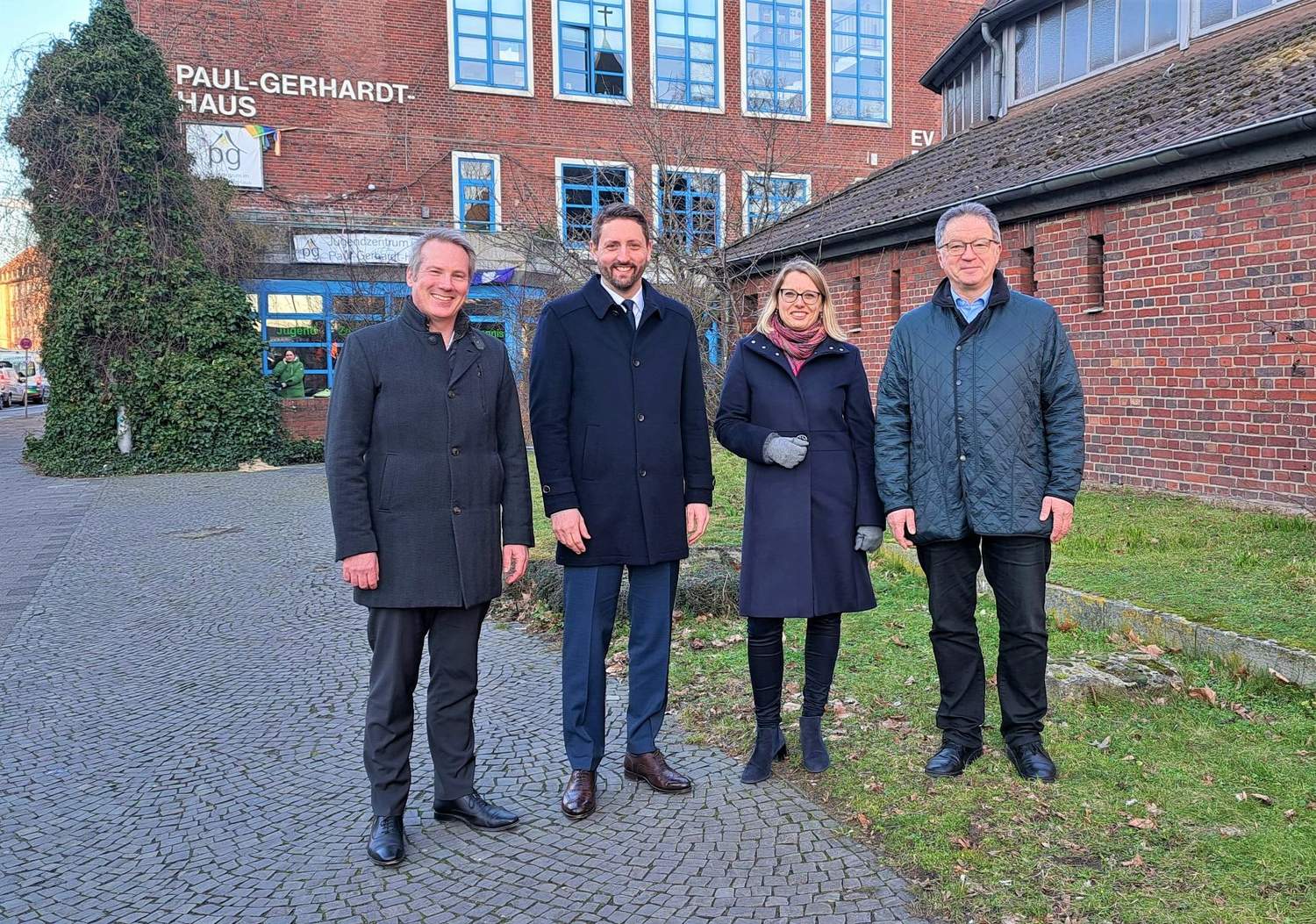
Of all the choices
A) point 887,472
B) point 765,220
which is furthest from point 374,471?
point 765,220

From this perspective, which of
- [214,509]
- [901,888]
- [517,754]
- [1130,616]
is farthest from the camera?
[214,509]

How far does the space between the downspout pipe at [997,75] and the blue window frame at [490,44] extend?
1125 cm

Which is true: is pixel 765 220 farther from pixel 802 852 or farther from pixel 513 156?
pixel 802 852

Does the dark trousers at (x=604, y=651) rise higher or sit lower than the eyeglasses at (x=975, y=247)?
lower

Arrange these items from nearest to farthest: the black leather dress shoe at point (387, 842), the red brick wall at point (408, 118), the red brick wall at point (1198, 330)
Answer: the black leather dress shoe at point (387, 842) < the red brick wall at point (1198, 330) < the red brick wall at point (408, 118)

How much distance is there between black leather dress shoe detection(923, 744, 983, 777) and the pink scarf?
1.57m

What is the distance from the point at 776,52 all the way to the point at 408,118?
9241 millimetres

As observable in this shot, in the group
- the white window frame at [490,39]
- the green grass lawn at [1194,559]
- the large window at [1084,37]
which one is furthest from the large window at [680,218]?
the white window frame at [490,39]

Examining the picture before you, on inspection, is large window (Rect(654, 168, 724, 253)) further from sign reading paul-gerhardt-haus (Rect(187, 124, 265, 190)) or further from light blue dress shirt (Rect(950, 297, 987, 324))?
light blue dress shirt (Rect(950, 297, 987, 324))

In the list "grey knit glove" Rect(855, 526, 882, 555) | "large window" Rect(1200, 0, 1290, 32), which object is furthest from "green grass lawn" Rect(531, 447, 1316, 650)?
"large window" Rect(1200, 0, 1290, 32)

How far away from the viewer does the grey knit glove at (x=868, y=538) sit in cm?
395

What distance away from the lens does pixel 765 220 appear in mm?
19094

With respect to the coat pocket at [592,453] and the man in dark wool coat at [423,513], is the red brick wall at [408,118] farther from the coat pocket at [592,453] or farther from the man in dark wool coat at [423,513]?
the man in dark wool coat at [423,513]

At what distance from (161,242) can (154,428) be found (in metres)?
3.30
